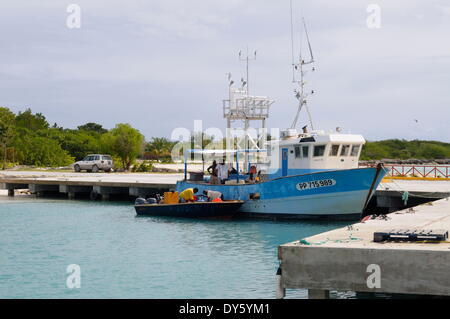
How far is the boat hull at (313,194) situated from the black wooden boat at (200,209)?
72 cm

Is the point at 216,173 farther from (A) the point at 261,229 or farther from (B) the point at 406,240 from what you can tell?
(B) the point at 406,240

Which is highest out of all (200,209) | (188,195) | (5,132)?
(5,132)

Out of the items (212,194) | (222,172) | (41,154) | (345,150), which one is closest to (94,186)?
(222,172)

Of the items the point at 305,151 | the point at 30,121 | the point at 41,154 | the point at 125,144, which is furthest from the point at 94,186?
the point at 30,121

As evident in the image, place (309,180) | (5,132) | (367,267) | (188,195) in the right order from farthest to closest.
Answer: (5,132)
(188,195)
(309,180)
(367,267)

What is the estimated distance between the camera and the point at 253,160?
96.0 feet

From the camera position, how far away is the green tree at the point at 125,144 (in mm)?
71750

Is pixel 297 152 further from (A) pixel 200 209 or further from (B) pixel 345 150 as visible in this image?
(A) pixel 200 209

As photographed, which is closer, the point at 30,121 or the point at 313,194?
the point at 313,194

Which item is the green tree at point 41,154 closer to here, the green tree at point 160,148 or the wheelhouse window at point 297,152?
the green tree at point 160,148

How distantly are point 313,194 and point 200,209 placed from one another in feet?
17.0

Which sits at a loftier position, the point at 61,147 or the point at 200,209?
the point at 61,147

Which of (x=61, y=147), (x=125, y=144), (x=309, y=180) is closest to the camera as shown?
(x=309, y=180)

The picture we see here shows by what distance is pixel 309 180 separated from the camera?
25.2 metres
